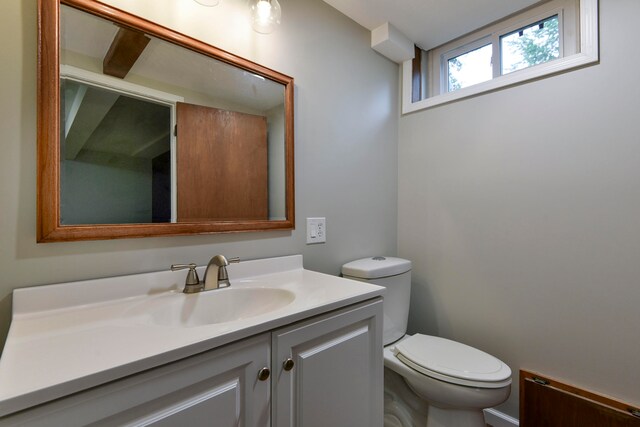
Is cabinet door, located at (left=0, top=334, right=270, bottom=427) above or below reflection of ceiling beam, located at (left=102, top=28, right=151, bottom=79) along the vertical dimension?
below

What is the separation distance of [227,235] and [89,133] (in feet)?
1.78

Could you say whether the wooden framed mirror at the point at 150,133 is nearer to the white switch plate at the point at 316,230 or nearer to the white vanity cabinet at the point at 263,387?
the white switch plate at the point at 316,230

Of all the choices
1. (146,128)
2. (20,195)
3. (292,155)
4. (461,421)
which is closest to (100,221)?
(20,195)

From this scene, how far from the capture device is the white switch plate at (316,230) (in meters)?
1.43

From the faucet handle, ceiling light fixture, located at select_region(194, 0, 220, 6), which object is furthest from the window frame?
the faucet handle

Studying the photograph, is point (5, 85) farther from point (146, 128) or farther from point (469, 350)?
point (469, 350)

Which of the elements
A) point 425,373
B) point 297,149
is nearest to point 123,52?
point 297,149

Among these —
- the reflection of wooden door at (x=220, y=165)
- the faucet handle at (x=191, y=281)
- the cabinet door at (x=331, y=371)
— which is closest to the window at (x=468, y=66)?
the reflection of wooden door at (x=220, y=165)

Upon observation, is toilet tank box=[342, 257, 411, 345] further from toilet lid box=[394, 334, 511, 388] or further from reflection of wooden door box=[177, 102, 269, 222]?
reflection of wooden door box=[177, 102, 269, 222]

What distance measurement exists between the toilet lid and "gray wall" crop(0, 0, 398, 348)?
1.75 ft

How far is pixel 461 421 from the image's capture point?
3.91 feet

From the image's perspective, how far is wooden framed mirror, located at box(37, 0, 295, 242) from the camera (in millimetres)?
825

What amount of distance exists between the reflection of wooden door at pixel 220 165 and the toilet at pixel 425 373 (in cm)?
63

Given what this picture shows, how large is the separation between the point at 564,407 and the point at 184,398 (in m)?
1.61
